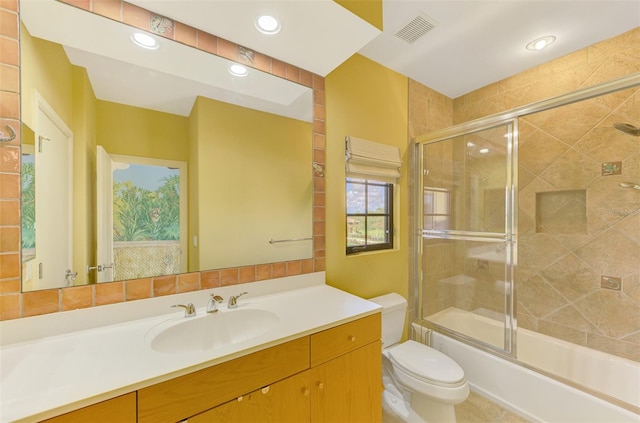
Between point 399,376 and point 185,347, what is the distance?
4.15 feet

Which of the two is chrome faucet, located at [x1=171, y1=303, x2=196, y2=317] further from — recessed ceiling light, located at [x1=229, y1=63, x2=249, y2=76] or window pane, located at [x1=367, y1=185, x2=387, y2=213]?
window pane, located at [x1=367, y1=185, x2=387, y2=213]

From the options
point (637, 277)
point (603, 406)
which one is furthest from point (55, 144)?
point (637, 277)

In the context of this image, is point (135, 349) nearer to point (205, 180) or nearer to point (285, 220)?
point (205, 180)

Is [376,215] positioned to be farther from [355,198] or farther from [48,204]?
[48,204]

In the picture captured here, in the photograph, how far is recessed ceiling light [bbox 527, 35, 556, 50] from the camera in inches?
67.2

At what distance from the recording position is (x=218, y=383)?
795 millimetres

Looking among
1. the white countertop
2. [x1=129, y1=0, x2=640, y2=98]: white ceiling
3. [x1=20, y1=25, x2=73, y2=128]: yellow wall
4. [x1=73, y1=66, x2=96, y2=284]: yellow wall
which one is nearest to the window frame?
the white countertop

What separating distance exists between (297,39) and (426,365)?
2.01 m

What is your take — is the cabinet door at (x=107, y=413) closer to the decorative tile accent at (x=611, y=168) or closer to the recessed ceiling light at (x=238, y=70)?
the recessed ceiling light at (x=238, y=70)

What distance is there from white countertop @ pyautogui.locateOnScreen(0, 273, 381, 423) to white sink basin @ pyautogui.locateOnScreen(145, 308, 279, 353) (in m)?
0.04

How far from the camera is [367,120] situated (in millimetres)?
1887

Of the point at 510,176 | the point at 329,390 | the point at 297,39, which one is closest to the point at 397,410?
the point at 329,390

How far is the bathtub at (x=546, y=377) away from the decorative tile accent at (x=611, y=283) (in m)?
0.47

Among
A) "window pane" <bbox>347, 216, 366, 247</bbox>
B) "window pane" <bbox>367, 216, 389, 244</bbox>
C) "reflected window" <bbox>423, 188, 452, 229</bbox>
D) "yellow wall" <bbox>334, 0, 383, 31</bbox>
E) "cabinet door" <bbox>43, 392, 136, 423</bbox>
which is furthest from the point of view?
"reflected window" <bbox>423, 188, 452, 229</bbox>
